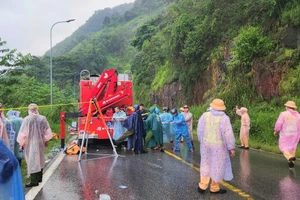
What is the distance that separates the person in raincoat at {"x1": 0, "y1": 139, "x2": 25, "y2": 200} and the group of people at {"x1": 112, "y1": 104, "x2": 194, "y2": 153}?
9.00 meters

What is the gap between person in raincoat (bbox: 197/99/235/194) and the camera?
6.60m

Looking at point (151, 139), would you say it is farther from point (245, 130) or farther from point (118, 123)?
point (245, 130)

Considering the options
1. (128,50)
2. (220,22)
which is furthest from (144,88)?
(128,50)

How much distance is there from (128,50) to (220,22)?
84.8 metres

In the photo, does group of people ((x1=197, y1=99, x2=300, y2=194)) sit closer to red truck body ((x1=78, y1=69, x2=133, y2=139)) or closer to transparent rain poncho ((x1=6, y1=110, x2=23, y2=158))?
transparent rain poncho ((x1=6, y1=110, x2=23, y2=158))

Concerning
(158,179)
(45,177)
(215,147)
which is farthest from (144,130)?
(215,147)

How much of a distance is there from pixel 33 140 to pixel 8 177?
3.83 metres

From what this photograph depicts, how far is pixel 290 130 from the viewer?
9.90 meters

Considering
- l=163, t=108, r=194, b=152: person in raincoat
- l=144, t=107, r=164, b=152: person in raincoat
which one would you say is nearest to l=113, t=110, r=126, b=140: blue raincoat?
l=144, t=107, r=164, b=152: person in raincoat

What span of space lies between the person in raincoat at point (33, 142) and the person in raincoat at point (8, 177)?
3663 millimetres

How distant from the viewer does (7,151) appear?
13.0 feet

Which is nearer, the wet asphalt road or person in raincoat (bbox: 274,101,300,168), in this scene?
the wet asphalt road

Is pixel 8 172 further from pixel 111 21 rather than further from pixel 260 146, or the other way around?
pixel 111 21

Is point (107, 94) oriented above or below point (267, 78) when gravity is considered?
below
